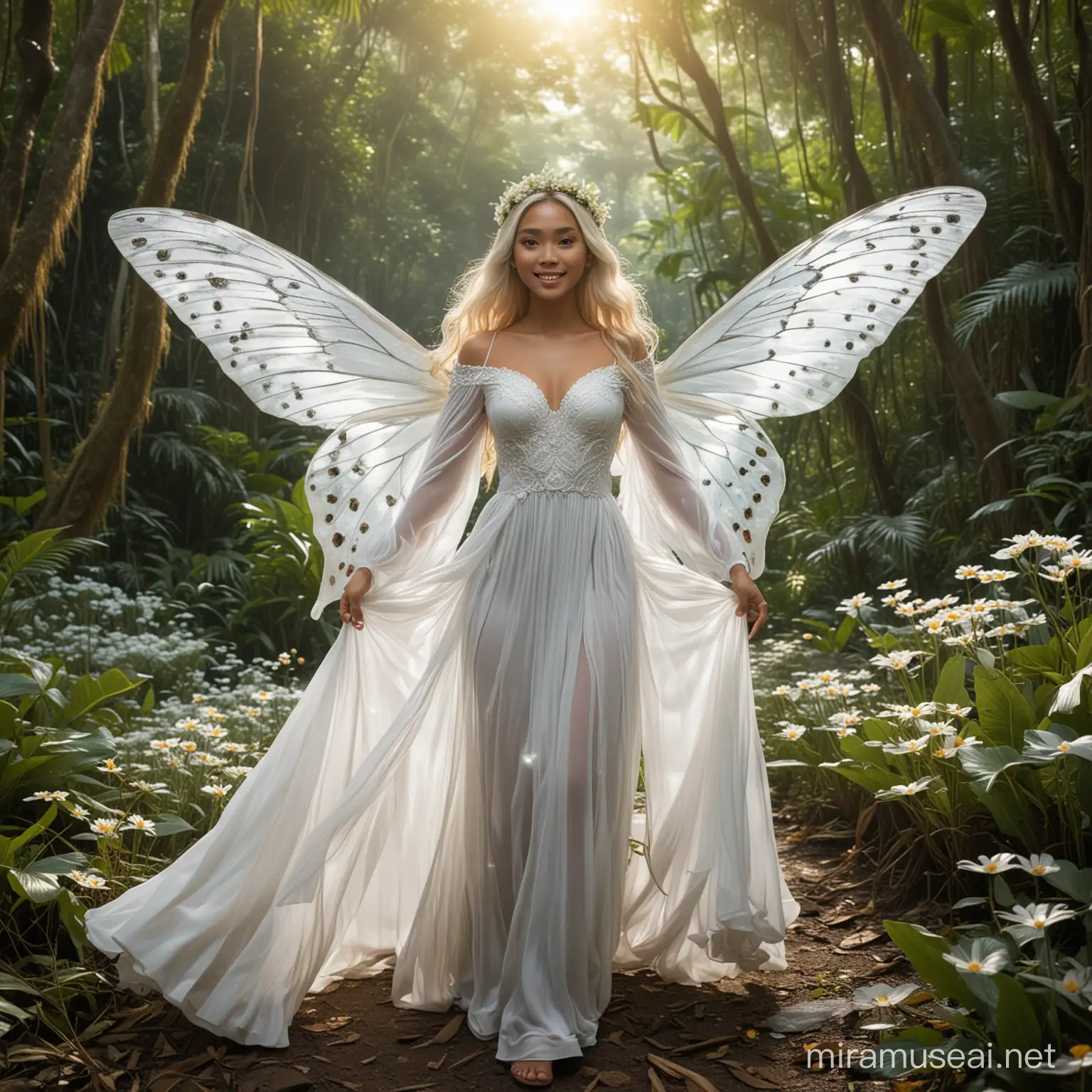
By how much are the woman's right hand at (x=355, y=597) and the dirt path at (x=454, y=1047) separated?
0.96 meters

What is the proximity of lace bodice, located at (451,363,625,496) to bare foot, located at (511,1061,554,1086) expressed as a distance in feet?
4.43

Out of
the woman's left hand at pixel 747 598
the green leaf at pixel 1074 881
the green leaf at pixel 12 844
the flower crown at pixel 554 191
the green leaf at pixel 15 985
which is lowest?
the green leaf at pixel 15 985

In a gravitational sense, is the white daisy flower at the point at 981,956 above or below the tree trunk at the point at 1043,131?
below

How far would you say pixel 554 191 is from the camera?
117 inches

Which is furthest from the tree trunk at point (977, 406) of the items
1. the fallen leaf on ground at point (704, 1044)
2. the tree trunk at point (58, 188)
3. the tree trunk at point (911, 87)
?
the tree trunk at point (58, 188)

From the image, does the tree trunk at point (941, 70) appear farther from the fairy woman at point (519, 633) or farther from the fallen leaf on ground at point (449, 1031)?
the fallen leaf on ground at point (449, 1031)

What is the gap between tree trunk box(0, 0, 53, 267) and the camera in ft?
16.7

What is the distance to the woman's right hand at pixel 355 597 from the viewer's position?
2.81 metres

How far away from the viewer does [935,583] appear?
6.93m

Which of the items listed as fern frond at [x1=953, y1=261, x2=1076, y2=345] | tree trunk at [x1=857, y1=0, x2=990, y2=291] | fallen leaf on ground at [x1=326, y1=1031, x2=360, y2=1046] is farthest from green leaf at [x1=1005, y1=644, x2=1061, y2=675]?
fern frond at [x1=953, y1=261, x2=1076, y2=345]

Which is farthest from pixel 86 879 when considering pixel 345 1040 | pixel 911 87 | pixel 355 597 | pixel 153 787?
pixel 911 87

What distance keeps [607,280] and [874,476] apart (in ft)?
15.3

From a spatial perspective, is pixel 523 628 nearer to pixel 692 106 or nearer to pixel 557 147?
pixel 692 106

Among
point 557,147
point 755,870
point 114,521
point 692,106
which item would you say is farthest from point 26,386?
point 557,147
